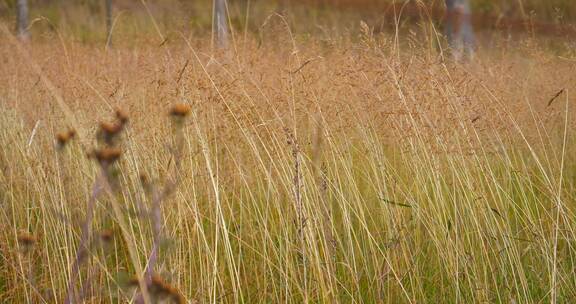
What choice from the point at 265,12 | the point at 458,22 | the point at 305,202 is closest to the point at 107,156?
the point at 305,202

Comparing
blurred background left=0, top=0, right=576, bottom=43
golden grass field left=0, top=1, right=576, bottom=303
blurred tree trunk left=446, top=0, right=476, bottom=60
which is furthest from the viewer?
blurred background left=0, top=0, right=576, bottom=43

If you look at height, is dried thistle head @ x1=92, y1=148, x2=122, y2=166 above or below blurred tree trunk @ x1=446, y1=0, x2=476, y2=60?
above

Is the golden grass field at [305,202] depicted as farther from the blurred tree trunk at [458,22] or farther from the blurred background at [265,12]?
the blurred background at [265,12]

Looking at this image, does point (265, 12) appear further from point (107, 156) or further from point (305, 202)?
point (107, 156)

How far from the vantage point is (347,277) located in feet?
7.45

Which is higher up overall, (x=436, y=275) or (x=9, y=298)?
(x=436, y=275)

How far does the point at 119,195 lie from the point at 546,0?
9043 mm

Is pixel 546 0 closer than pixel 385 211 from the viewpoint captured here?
No

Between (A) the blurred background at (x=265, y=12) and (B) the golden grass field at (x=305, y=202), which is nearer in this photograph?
(B) the golden grass field at (x=305, y=202)

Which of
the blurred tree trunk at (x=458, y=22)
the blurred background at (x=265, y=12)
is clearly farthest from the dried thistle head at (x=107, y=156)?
the blurred background at (x=265, y=12)

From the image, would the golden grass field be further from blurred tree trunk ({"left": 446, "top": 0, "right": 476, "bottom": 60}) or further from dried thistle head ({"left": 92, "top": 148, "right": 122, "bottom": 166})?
blurred tree trunk ({"left": 446, "top": 0, "right": 476, "bottom": 60})

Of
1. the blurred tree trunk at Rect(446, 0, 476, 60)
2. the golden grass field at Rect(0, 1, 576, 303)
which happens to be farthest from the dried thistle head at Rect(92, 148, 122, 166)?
the blurred tree trunk at Rect(446, 0, 476, 60)

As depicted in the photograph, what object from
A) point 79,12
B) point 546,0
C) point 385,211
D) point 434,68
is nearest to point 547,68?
point 434,68

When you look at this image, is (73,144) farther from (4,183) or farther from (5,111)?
(5,111)
